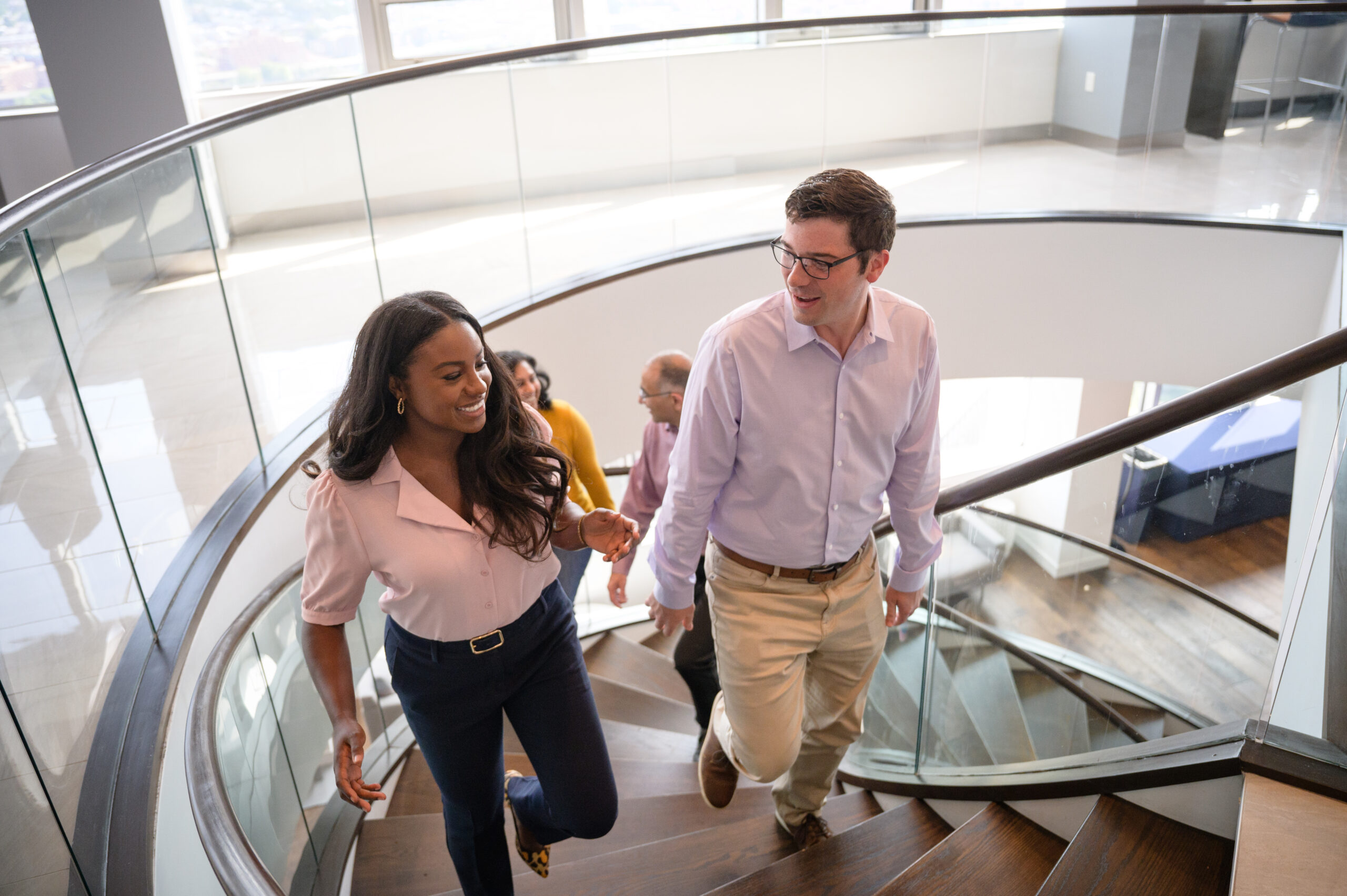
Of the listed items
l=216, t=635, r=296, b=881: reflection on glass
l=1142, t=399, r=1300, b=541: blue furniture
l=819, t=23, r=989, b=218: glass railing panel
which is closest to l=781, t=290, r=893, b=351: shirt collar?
l=1142, t=399, r=1300, b=541: blue furniture

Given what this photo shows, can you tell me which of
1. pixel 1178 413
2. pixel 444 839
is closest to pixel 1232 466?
pixel 1178 413

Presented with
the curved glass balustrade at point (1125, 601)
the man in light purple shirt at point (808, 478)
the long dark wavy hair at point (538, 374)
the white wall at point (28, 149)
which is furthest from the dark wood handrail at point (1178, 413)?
the white wall at point (28, 149)

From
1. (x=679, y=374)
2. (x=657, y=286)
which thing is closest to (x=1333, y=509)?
(x=679, y=374)

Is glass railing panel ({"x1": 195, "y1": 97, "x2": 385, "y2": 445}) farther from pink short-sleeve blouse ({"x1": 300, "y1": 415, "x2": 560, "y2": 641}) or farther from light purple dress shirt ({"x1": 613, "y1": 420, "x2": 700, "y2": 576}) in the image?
pink short-sleeve blouse ({"x1": 300, "y1": 415, "x2": 560, "y2": 641})

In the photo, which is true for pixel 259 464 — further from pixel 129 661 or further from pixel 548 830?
pixel 548 830

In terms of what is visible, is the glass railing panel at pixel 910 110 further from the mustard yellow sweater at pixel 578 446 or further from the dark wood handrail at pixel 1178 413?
the dark wood handrail at pixel 1178 413

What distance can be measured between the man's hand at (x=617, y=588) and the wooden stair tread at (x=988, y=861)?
3.15ft

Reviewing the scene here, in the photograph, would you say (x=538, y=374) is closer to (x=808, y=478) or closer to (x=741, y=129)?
(x=808, y=478)

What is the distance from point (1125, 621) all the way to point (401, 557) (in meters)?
2.29

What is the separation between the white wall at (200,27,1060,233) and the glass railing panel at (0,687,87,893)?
2.26 meters

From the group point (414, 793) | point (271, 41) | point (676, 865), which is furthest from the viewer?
point (271, 41)

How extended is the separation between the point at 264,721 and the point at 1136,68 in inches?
218

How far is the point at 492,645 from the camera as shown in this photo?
1.98 meters

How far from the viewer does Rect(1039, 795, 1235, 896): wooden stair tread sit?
6.51 ft
